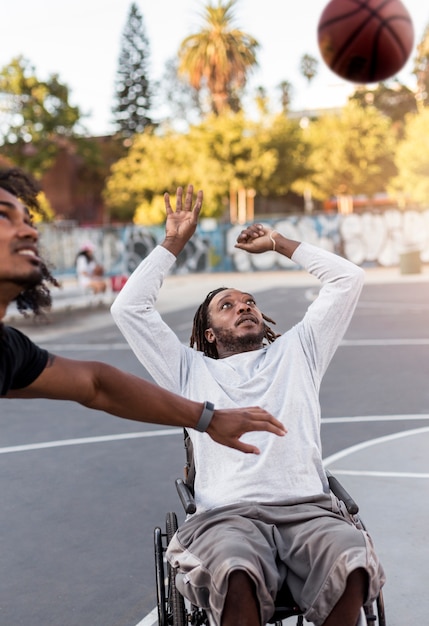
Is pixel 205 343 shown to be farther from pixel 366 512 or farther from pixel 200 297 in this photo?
pixel 200 297

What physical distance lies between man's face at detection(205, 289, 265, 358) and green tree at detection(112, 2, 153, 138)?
58481 millimetres

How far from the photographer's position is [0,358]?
2.37 meters

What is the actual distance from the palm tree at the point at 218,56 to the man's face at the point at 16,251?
46284mm

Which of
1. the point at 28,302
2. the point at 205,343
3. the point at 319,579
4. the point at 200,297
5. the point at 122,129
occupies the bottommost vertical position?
the point at 200,297

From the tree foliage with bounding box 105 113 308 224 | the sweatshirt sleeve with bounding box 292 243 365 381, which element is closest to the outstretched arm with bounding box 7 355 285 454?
the sweatshirt sleeve with bounding box 292 243 365 381

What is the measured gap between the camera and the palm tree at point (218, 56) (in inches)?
1889

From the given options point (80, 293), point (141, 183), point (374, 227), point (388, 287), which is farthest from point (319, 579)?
point (141, 183)

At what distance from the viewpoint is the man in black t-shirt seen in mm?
2396

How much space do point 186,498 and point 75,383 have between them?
105 cm

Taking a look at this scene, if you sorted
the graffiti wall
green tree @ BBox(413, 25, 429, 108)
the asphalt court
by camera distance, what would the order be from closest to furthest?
the asphalt court → the graffiti wall → green tree @ BBox(413, 25, 429, 108)

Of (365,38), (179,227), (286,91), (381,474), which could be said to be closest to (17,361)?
(179,227)

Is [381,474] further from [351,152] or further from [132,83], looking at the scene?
[132,83]

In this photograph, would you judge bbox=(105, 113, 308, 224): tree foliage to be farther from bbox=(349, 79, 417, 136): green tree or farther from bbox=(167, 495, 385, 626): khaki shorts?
bbox=(167, 495, 385, 626): khaki shorts

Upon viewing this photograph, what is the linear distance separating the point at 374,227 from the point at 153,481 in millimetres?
30982
